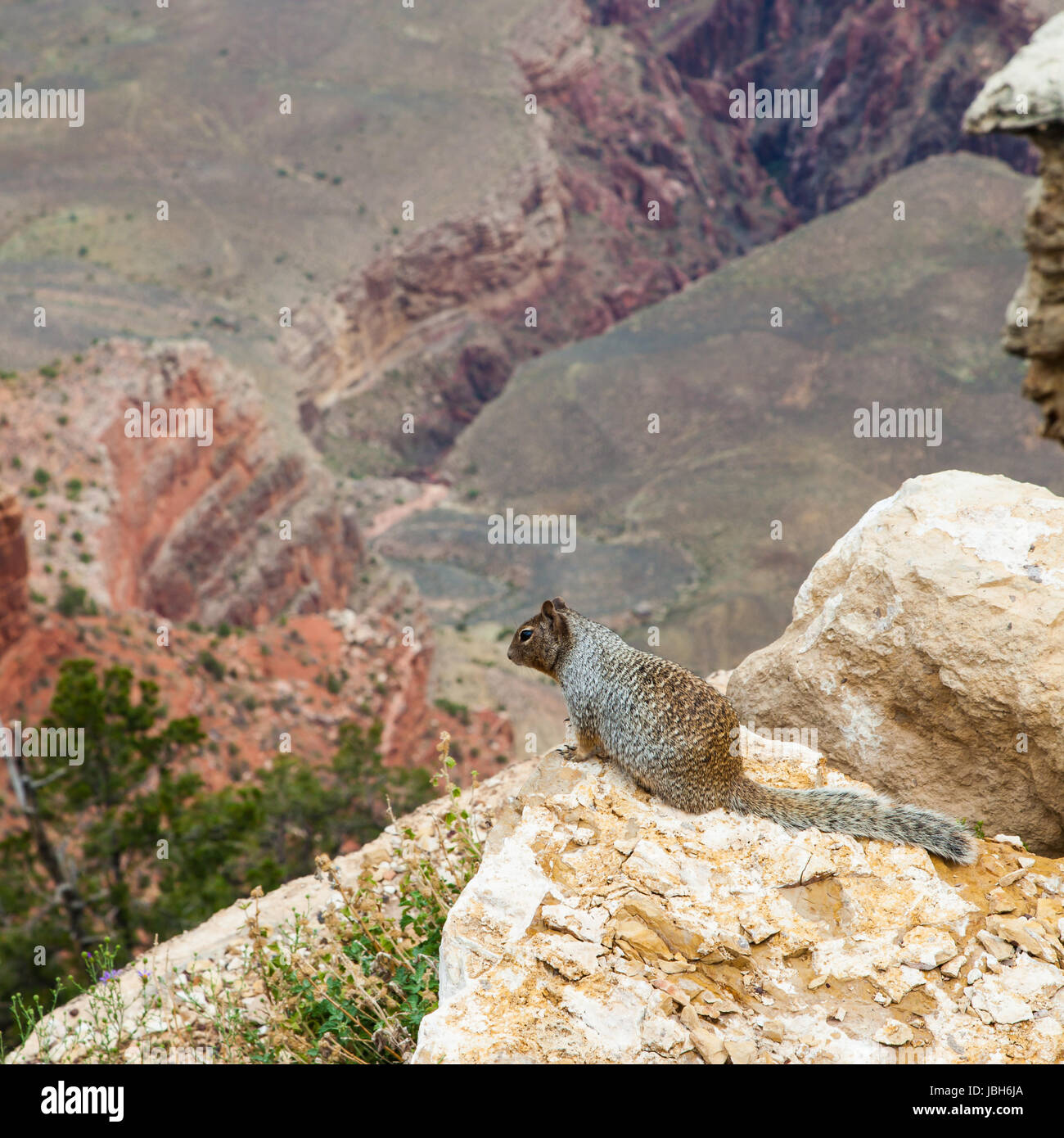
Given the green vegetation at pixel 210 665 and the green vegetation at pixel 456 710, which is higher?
the green vegetation at pixel 210 665

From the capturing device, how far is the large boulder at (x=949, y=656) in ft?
30.6

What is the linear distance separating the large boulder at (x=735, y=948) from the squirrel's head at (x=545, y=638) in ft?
8.13

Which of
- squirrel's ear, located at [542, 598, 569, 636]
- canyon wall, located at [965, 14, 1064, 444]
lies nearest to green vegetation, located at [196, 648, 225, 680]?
squirrel's ear, located at [542, 598, 569, 636]

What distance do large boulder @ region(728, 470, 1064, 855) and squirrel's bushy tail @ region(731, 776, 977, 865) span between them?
1739mm

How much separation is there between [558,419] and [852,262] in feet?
99.4

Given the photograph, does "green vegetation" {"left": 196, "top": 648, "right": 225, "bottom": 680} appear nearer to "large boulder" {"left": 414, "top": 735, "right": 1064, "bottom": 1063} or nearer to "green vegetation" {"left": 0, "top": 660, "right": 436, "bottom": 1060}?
"green vegetation" {"left": 0, "top": 660, "right": 436, "bottom": 1060}

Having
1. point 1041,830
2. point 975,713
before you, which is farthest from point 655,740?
point 1041,830

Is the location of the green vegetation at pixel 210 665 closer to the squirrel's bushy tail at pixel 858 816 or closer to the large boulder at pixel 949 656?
the large boulder at pixel 949 656

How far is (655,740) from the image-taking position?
29.4 feet

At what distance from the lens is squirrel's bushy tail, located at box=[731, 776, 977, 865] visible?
7.95 meters

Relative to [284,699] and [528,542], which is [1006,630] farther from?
[528,542]

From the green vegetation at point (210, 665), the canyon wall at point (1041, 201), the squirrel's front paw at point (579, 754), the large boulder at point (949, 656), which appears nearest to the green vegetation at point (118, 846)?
the squirrel's front paw at point (579, 754)

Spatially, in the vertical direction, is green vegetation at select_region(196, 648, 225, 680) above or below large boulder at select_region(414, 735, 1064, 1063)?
below

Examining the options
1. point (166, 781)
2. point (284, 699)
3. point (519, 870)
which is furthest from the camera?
point (284, 699)
